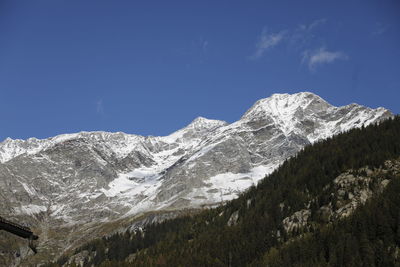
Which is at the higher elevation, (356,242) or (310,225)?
(310,225)

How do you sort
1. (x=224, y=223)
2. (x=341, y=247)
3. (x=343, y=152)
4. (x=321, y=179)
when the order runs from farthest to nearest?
1. (x=224, y=223)
2. (x=343, y=152)
3. (x=321, y=179)
4. (x=341, y=247)

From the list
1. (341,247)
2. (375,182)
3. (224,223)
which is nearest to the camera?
(341,247)

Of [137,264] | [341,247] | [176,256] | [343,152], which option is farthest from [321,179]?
[137,264]

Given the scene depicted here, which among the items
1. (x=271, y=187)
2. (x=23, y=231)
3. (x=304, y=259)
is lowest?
(x=23, y=231)

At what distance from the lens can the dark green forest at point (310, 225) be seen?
4572 inches

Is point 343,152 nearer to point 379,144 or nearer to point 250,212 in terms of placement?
point 379,144

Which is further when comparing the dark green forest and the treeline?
the dark green forest

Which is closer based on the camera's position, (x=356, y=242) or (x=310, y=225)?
(x=356, y=242)

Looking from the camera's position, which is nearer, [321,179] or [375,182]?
[375,182]

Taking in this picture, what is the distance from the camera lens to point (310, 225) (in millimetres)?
137625

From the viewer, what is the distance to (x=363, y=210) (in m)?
126

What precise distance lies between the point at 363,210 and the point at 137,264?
75339mm

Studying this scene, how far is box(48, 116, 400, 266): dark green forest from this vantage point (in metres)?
116

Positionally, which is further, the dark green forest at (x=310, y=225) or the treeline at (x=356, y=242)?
the dark green forest at (x=310, y=225)
